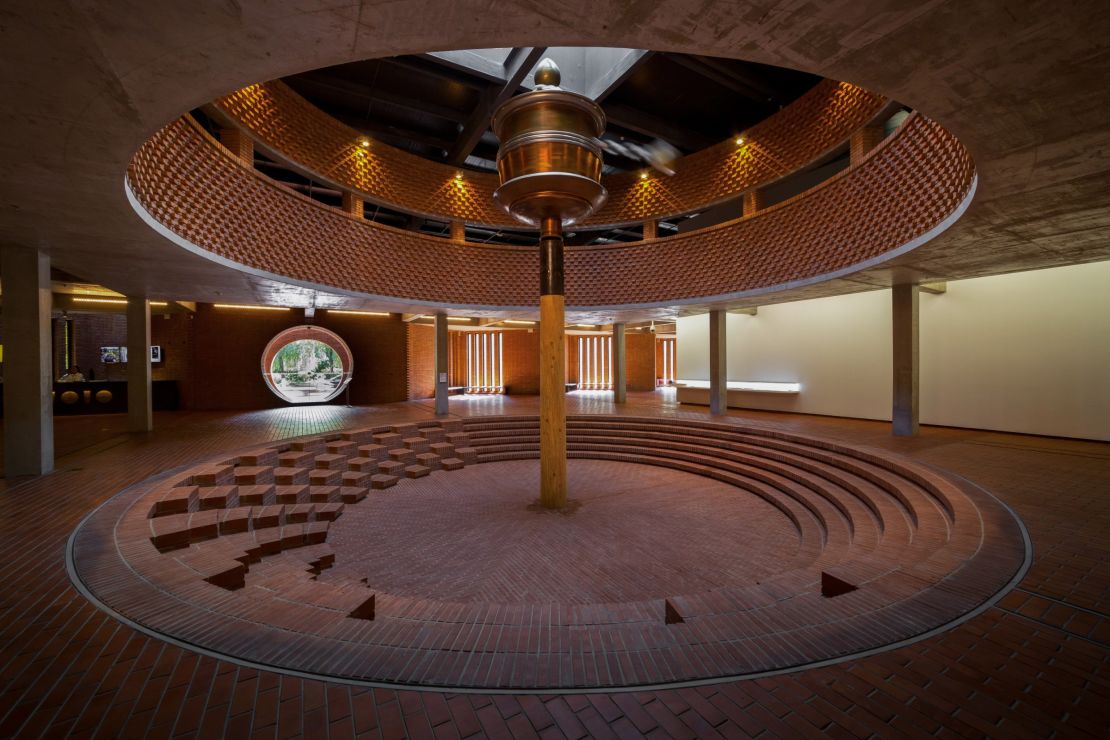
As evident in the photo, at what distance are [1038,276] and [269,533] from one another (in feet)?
43.4

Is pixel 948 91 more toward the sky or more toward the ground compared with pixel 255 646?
more toward the sky

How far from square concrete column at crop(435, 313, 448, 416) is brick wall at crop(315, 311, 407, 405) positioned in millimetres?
3473

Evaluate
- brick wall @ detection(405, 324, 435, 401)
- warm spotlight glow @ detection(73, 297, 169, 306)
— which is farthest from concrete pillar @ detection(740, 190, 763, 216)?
warm spotlight glow @ detection(73, 297, 169, 306)

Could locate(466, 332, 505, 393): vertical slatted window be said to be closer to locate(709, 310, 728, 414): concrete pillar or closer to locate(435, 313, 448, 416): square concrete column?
locate(435, 313, 448, 416): square concrete column

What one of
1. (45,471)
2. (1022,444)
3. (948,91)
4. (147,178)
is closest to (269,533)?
(45,471)

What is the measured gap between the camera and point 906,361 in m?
8.53

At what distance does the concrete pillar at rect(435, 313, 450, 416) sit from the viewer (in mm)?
12039

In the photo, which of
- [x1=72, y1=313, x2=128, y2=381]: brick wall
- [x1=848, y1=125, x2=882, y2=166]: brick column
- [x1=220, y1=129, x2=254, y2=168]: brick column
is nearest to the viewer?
[x1=220, y1=129, x2=254, y2=168]: brick column

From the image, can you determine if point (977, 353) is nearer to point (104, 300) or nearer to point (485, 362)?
point (485, 362)

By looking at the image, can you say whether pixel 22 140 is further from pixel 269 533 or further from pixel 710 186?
pixel 710 186

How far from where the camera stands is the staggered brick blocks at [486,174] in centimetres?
832

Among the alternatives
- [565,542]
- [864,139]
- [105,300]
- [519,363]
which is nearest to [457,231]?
[519,363]

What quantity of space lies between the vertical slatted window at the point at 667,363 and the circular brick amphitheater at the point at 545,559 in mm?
13280

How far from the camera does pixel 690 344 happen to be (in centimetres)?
1561
